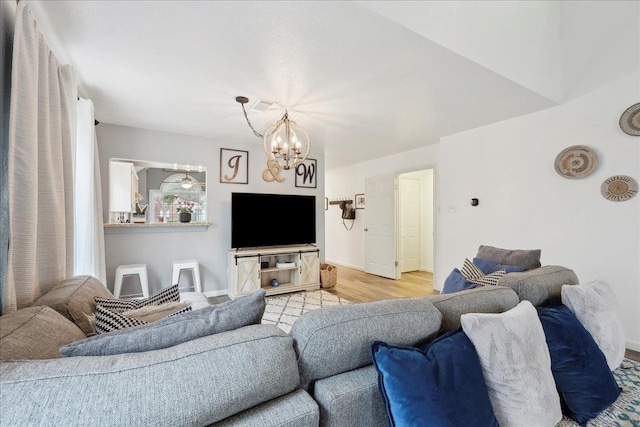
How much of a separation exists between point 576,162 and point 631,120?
496 mm

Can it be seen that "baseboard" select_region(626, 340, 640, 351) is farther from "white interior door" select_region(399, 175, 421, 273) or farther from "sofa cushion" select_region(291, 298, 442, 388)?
"white interior door" select_region(399, 175, 421, 273)

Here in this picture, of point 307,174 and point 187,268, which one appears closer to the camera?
point 187,268

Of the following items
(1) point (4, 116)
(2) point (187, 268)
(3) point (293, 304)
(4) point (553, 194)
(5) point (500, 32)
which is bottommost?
(3) point (293, 304)

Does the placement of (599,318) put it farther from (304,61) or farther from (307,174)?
(307,174)

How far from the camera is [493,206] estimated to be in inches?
140

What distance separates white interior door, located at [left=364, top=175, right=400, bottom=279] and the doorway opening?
687 mm

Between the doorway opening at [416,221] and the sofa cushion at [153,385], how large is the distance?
550 centimetres

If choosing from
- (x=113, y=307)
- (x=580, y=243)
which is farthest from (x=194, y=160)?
(x=580, y=243)

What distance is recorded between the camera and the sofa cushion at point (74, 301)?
4.14 feet

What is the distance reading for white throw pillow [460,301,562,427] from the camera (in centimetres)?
100

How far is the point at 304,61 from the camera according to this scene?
212 centimetres

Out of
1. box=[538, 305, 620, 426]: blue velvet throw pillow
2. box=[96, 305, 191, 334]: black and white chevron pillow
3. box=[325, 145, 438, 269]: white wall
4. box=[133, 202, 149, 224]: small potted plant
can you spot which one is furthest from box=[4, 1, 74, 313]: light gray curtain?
box=[325, 145, 438, 269]: white wall

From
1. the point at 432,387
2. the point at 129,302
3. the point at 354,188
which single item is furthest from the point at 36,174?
the point at 354,188

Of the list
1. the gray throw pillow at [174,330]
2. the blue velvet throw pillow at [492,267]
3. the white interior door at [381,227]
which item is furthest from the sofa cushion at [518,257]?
the white interior door at [381,227]
